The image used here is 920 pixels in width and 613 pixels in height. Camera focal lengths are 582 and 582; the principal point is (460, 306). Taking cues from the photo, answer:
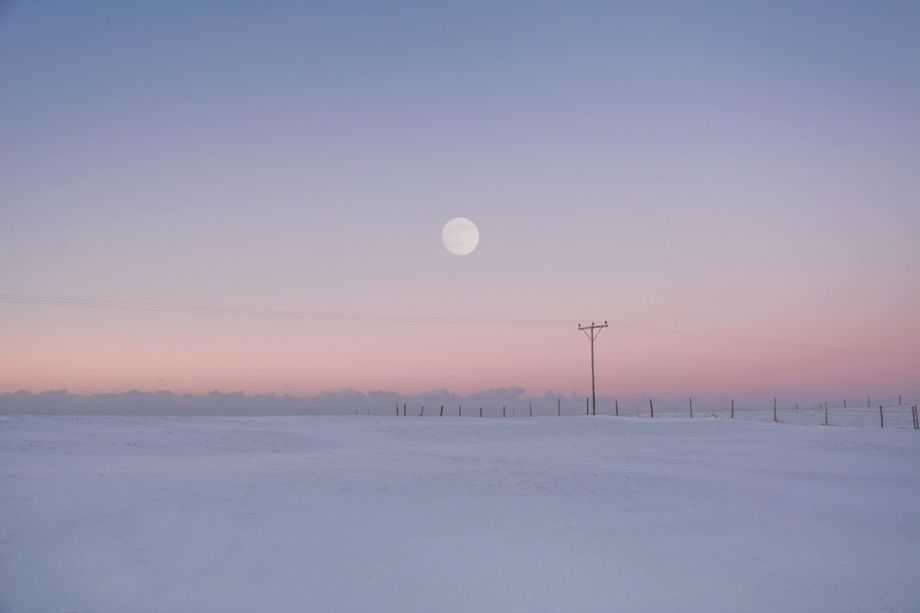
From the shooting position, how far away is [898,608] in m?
9.31

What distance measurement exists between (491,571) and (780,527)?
295 inches

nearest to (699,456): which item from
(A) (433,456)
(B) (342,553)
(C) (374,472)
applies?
(A) (433,456)

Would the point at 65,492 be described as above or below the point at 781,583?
above

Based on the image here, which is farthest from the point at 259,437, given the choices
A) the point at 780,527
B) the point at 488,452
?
the point at 780,527

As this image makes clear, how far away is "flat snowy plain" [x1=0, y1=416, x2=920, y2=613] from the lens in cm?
898

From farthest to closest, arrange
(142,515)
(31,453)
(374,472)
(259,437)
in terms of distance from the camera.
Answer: (259,437) → (31,453) → (374,472) → (142,515)

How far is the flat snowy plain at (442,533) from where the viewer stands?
29.5 ft

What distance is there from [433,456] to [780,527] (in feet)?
38.3

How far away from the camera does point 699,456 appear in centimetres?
Result: 2394

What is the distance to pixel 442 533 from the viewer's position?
11617 mm

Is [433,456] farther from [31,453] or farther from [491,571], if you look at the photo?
→ [31,453]

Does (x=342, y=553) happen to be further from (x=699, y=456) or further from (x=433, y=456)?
(x=699, y=456)

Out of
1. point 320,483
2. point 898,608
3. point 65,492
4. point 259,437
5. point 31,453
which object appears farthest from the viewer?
point 259,437

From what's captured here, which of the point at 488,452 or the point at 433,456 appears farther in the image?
the point at 488,452
